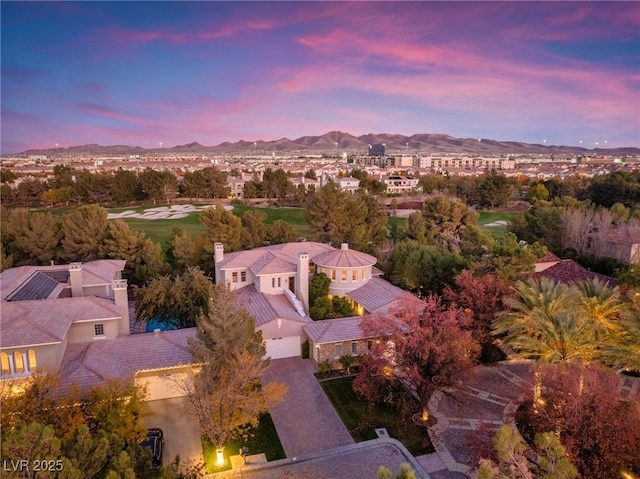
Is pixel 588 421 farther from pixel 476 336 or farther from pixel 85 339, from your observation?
pixel 85 339

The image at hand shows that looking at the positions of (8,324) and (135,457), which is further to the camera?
(8,324)

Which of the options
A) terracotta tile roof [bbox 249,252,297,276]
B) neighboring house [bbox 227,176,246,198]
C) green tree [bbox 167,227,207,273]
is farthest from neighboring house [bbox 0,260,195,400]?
neighboring house [bbox 227,176,246,198]

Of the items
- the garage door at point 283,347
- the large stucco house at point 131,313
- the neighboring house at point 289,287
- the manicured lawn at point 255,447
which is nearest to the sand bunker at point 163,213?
the neighboring house at point 289,287

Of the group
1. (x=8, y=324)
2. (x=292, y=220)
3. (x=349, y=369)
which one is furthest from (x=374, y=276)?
(x=292, y=220)

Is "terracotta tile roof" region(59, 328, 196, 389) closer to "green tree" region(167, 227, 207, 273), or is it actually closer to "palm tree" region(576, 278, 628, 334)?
"green tree" region(167, 227, 207, 273)

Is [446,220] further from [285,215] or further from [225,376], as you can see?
[285,215]
